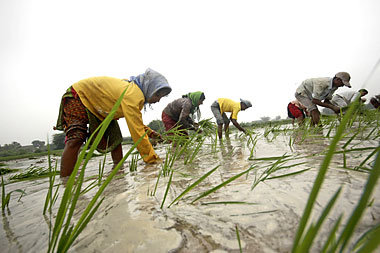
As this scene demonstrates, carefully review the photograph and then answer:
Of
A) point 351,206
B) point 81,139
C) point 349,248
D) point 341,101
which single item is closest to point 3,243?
point 349,248

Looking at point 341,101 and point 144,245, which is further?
point 341,101

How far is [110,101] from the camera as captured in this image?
78.4 inches

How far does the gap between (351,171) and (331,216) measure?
0.42 metres

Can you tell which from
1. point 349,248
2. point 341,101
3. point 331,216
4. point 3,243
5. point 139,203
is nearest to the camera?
point 349,248

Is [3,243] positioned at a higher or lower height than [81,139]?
lower

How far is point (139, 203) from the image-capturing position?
69 centimetres

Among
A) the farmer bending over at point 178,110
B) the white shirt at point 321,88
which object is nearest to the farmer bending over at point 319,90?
the white shirt at point 321,88

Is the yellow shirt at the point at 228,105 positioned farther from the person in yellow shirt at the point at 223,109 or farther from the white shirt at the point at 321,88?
the white shirt at the point at 321,88

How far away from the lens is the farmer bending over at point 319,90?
12.6 feet

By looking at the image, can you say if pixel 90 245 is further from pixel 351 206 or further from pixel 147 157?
pixel 147 157

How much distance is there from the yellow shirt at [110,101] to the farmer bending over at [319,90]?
4191mm

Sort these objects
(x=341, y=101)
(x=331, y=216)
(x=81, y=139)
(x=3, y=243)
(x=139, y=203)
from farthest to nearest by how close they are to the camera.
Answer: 1. (x=341, y=101)
2. (x=81, y=139)
3. (x=139, y=203)
4. (x=3, y=243)
5. (x=331, y=216)

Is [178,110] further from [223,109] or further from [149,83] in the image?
[223,109]

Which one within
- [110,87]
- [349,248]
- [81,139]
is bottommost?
[349,248]
